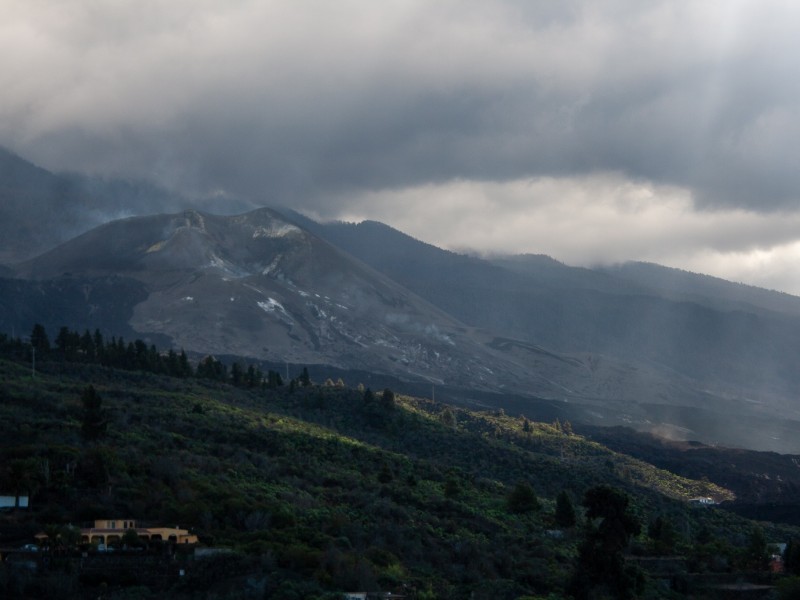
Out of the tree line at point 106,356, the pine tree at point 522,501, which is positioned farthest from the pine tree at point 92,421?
the tree line at point 106,356

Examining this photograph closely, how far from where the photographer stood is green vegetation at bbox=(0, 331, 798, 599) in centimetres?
3941

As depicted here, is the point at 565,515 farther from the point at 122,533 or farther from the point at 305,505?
the point at 122,533

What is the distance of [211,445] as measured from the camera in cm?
6284

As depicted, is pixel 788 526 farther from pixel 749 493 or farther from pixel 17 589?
pixel 17 589

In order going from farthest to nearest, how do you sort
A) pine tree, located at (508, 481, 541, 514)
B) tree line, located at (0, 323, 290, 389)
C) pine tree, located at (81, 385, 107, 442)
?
1. tree line, located at (0, 323, 290, 389)
2. pine tree, located at (508, 481, 541, 514)
3. pine tree, located at (81, 385, 107, 442)

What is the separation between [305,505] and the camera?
166 feet

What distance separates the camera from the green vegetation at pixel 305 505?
3941 cm

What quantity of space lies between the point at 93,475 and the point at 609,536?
66.5 ft

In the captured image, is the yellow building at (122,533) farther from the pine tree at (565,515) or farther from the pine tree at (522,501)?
the pine tree at (522,501)

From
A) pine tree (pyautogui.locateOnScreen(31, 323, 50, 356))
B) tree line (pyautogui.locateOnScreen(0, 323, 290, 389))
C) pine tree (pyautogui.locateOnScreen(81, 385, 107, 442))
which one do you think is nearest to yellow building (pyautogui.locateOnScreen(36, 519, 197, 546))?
pine tree (pyautogui.locateOnScreen(81, 385, 107, 442))

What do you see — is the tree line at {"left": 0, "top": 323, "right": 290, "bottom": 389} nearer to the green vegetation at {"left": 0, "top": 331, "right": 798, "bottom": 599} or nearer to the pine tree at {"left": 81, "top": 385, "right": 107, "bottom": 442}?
the green vegetation at {"left": 0, "top": 331, "right": 798, "bottom": 599}

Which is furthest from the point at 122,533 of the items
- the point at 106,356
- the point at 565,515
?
the point at 106,356

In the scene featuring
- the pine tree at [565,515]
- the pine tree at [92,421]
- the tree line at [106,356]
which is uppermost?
the tree line at [106,356]

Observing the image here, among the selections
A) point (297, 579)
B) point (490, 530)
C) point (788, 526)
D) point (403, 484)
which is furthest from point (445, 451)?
point (297, 579)
